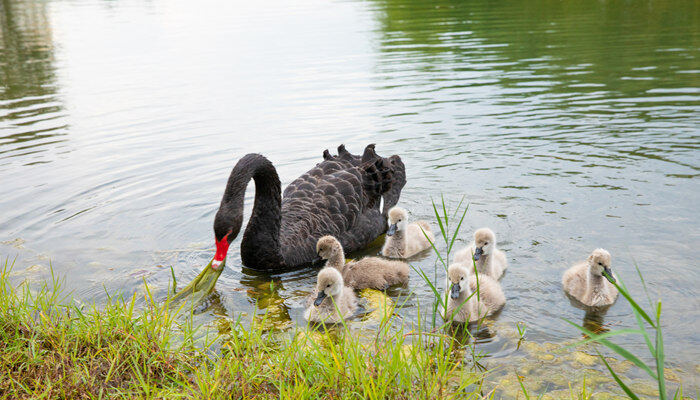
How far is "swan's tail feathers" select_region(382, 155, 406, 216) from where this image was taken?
642 cm

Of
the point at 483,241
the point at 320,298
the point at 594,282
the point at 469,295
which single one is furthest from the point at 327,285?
the point at 594,282

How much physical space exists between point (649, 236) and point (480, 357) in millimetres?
2384

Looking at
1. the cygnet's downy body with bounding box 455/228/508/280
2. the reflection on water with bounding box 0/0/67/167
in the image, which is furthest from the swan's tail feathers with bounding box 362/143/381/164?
the reflection on water with bounding box 0/0/67/167

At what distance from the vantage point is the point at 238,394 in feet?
10.3

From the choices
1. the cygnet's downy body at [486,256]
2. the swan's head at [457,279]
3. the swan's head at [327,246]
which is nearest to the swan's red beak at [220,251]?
the swan's head at [327,246]

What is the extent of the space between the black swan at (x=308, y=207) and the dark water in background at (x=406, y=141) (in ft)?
0.86

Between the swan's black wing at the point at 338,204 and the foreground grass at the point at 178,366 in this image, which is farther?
the swan's black wing at the point at 338,204

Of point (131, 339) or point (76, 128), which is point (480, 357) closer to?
point (131, 339)

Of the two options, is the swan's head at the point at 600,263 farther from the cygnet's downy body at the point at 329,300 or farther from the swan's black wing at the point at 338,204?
the swan's black wing at the point at 338,204

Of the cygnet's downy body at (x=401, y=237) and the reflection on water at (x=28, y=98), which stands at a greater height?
the reflection on water at (x=28, y=98)

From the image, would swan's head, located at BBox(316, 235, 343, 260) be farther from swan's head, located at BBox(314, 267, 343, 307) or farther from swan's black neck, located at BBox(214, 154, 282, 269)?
swan's head, located at BBox(314, 267, 343, 307)

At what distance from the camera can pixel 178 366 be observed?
349cm

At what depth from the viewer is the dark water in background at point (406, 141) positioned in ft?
17.0

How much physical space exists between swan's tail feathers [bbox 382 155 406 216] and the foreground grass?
2.72m
